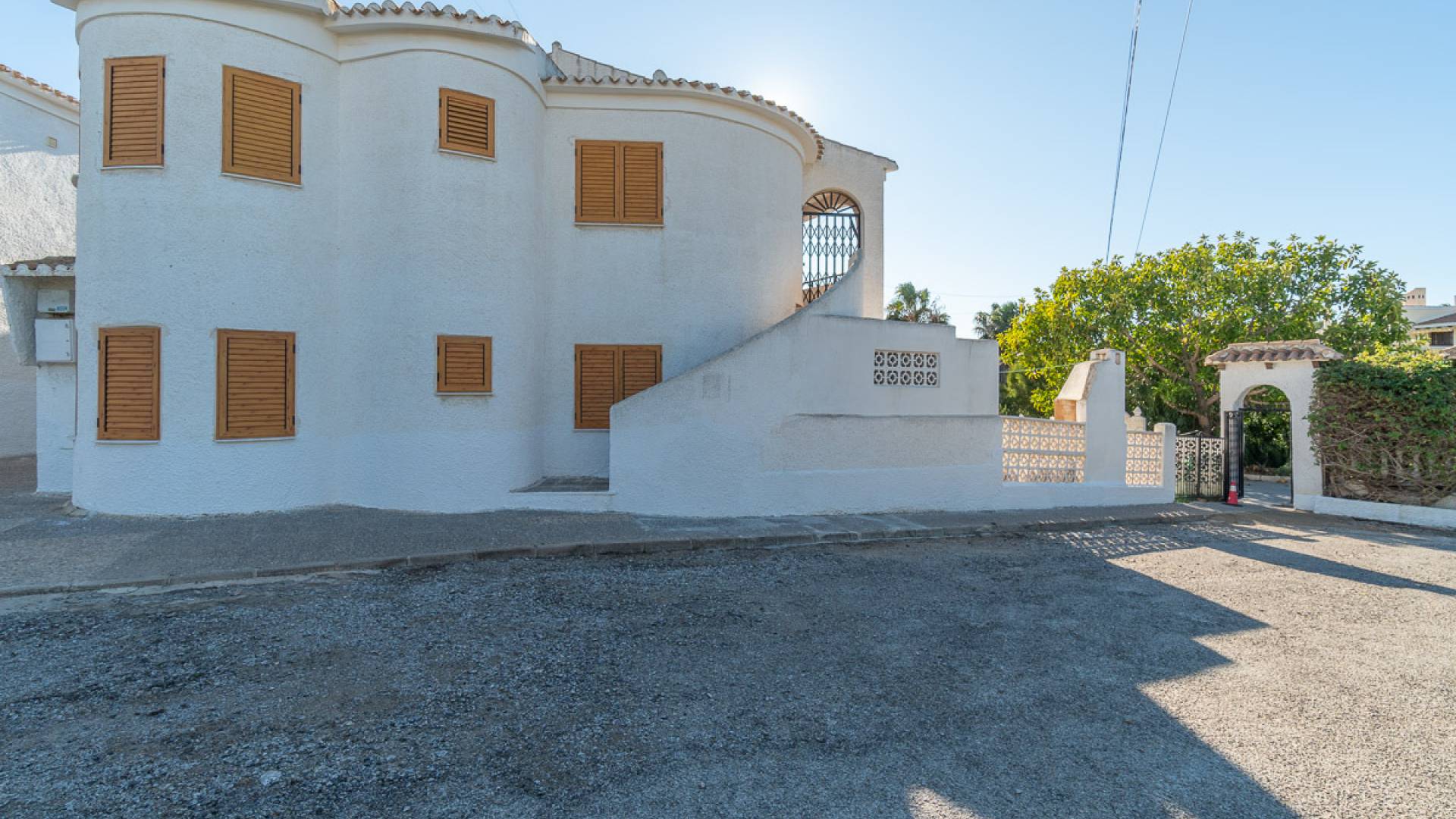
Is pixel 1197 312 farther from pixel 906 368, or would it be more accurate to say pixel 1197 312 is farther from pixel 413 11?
pixel 413 11

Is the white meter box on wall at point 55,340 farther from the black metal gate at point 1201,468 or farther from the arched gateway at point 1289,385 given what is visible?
the arched gateway at point 1289,385

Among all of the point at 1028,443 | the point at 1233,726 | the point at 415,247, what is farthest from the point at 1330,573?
the point at 415,247

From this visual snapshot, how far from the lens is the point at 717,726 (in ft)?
11.1

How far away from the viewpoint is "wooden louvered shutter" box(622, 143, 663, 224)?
408 inches

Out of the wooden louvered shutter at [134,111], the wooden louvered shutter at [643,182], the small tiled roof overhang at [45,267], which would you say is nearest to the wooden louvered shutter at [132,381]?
the wooden louvered shutter at [134,111]

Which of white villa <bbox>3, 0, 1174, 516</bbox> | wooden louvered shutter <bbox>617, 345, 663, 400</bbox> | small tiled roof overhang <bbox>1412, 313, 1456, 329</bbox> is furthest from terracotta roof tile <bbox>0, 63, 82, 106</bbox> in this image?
small tiled roof overhang <bbox>1412, 313, 1456, 329</bbox>

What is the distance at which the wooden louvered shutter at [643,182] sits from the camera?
34.0 feet

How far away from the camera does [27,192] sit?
44.8 ft

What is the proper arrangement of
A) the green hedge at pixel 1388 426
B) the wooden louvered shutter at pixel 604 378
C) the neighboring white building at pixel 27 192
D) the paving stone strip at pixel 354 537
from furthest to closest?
the neighboring white building at pixel 27 192
the wooden louvered shutter at pixel 604 378
the green hedge at pixel 1388 426
the paving stone strip at pixel 354 537

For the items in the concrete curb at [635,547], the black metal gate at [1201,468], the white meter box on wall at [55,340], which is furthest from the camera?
the black metal gate at [1201,468]

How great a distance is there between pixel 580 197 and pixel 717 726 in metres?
8.60

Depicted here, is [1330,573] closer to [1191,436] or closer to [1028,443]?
[1028,443]

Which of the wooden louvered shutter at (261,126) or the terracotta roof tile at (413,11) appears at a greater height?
the terracotta roof tile at (413,11)

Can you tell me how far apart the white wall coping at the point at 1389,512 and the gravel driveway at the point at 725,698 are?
5.59 metres
